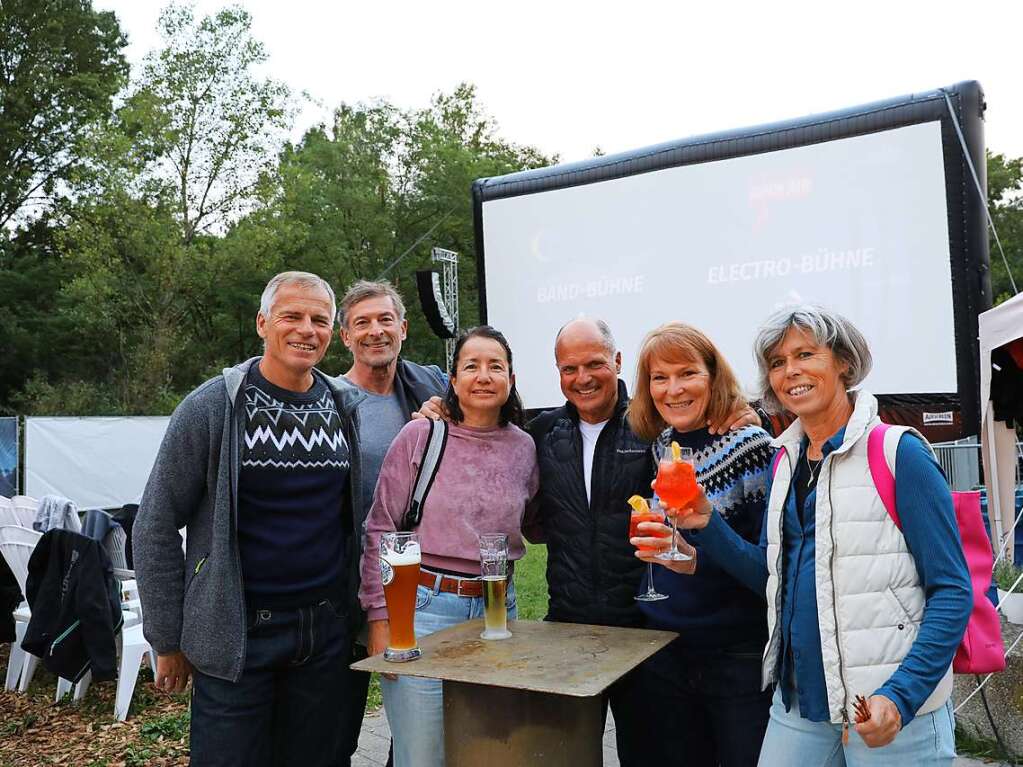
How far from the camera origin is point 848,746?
152cm

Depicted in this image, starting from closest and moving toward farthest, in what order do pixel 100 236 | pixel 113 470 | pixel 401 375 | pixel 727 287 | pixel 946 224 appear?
1. pixel 401 375
2. pixel 946 224
3. pixel 727 287
4. pixel 113 470
5. pixel 100 236

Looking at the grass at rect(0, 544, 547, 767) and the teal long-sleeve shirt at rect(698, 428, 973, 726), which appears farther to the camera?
the grass at rect(0, 544, 547, 767)

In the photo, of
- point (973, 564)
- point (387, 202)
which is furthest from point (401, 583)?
point (387, 202)

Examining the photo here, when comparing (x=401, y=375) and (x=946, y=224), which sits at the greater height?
(x=946, y=224)

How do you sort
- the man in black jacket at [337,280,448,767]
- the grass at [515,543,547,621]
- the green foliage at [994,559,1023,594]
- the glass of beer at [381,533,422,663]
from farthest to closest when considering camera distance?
the grass at [515,543,547,621] < the green foliage at [994,559,1023,594] < the man in black jacket at [337,280,448,767] < the glass of beer at [381,533,422,663]

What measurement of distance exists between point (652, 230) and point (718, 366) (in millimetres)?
4862

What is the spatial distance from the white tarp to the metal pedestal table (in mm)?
7834

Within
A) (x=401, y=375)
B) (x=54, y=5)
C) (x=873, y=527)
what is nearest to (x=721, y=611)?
(x=873, y=527)

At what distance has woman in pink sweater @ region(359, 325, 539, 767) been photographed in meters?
2.10

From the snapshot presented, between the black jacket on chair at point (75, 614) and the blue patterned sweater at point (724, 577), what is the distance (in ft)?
11.5

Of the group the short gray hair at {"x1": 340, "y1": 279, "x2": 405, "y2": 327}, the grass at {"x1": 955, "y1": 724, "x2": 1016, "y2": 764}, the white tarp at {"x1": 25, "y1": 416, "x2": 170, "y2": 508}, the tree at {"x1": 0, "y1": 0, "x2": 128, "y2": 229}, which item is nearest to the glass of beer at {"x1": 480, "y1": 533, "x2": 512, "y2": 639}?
the short gray hair at {"x1": 340, "y1": 279, "x2": 405, "y2": 327}

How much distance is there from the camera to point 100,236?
56.6ft

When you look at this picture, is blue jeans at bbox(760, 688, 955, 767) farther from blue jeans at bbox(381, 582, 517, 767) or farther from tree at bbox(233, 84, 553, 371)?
tree at bbox(233, 84, 553, 371)

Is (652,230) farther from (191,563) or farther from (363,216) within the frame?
(363,216)
